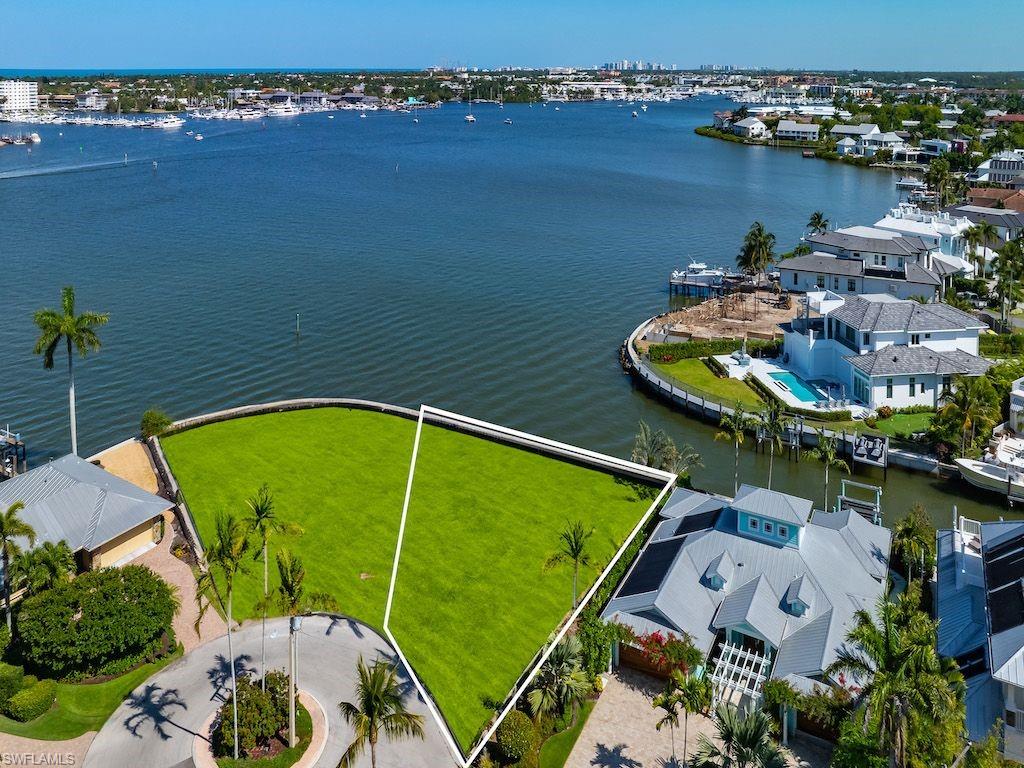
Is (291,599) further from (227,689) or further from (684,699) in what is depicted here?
(684,699)

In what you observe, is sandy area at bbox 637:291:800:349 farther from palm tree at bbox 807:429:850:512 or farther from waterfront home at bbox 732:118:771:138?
waterfront home at bbox 732:118:771:138

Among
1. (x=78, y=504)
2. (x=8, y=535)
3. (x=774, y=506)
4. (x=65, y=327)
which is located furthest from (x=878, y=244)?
(x=8, y=535)

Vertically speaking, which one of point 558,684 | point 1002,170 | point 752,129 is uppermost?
point 752,129

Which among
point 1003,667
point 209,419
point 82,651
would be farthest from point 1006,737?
point 209,419

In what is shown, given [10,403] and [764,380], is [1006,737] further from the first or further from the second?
[10,403]

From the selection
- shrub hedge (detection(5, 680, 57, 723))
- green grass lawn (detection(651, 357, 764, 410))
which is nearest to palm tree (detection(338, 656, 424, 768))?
shrub hedge (detection(5, 680, 57, 723))

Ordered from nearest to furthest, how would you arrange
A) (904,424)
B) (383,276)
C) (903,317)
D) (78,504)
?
(78,504)
(904,424)
(903,317)
(383,276)

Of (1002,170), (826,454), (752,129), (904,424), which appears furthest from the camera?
(752,129)
